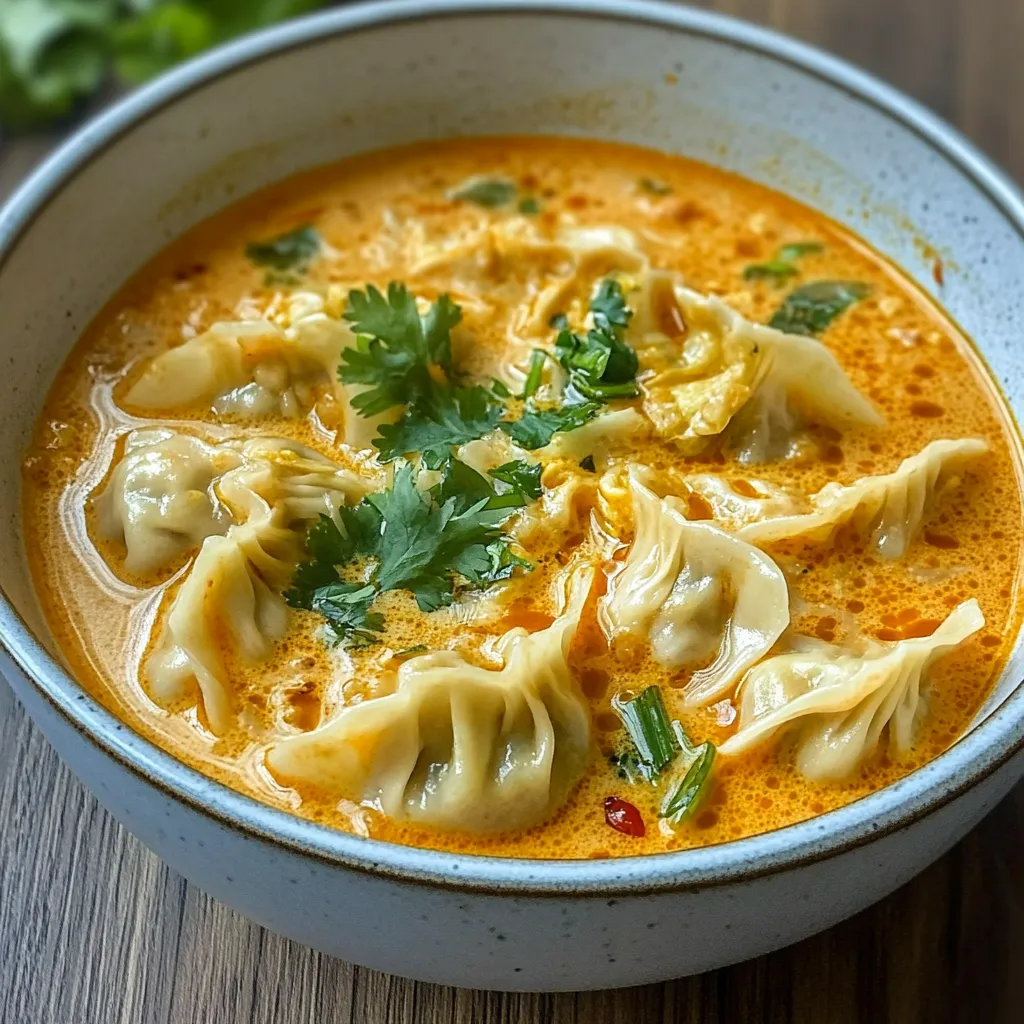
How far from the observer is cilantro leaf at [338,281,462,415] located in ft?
9.68

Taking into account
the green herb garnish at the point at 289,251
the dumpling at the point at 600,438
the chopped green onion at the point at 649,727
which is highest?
the green herb garnish at the point at 289,251

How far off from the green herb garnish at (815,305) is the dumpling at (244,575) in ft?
4.00

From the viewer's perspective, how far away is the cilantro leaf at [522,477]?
2.79m

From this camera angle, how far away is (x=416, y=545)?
2629 millimetres

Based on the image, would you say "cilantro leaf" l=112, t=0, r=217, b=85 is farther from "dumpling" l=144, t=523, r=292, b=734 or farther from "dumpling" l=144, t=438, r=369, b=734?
"dumpling" l=144, t=523, r=292, b=734

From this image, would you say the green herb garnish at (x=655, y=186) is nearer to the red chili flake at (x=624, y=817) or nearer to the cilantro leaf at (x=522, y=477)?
the cilantro leaf at (x=522, y=477)

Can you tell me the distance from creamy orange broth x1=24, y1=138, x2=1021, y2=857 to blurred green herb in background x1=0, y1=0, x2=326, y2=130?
2.75 feet

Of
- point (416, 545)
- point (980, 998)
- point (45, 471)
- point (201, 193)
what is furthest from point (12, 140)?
point (980, 998)

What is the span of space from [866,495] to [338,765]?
123 centimetres

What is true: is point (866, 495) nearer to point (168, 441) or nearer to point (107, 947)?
point (168, 441)

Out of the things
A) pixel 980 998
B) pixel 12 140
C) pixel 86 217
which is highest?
pixel 12 140

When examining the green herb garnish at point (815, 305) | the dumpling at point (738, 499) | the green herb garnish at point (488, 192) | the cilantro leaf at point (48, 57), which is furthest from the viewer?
the cilantro leaf at point (48, 57)

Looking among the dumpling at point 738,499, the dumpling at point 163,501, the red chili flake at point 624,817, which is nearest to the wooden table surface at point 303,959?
the red chili flake at point 624,817

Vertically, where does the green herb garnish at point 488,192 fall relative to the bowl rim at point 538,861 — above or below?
above
